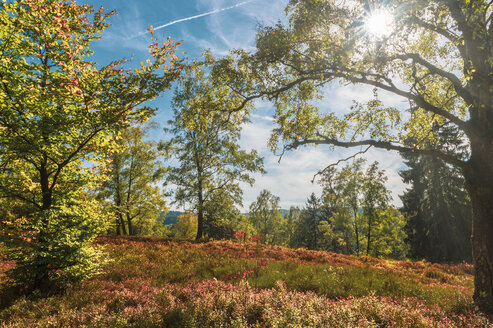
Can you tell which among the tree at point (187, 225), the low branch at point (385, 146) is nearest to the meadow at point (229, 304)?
the low branch at point (385, 146)

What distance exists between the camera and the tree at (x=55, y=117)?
5.00m

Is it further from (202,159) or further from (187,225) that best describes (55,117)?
(187,225)

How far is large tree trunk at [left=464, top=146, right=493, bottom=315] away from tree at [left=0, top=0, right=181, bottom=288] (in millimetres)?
9092

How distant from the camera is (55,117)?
5.04 m

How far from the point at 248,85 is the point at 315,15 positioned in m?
3.12

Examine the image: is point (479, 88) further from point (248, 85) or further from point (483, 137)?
point (248, 85)

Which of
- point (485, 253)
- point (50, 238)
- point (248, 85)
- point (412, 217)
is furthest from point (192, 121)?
point (412, 217)

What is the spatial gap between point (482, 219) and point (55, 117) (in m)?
11.6

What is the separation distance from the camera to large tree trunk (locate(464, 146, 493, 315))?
6000 millimetres

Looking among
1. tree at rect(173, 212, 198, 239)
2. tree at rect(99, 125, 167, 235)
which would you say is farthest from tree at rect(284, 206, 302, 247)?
tree at rect(99, 125, 167, 235)

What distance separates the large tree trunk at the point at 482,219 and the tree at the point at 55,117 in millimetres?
9092

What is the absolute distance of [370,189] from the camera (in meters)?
27.1

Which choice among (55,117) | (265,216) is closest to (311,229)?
(265,216)

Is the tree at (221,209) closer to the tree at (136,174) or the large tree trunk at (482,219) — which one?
the tree at (136,174)
